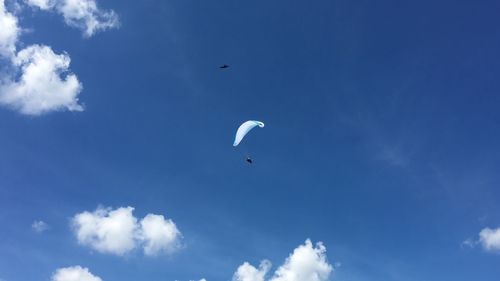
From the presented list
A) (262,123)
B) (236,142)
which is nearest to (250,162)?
(236,142)

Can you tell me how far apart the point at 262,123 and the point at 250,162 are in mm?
12913

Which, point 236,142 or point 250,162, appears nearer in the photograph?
point 250,162

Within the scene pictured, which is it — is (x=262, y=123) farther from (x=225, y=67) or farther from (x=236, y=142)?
(x=225, y=67)

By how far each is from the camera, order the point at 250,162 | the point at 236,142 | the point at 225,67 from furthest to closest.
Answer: the point at 236,142, the point at 250,162, the point at 225,67

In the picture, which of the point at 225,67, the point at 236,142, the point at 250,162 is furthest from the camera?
the point at 236,142

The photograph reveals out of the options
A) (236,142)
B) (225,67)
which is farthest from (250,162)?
(225,67)

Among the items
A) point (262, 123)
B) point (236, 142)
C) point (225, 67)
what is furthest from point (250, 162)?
point (225, 67)

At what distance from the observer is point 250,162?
2923 inches

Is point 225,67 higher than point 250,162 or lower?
higher

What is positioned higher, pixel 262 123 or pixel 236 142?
pixel 262 123

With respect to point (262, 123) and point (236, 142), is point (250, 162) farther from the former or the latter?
point (262, 123)

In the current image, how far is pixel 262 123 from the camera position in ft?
276

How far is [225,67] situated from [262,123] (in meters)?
19.0

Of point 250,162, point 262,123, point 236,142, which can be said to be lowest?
point 250,162
